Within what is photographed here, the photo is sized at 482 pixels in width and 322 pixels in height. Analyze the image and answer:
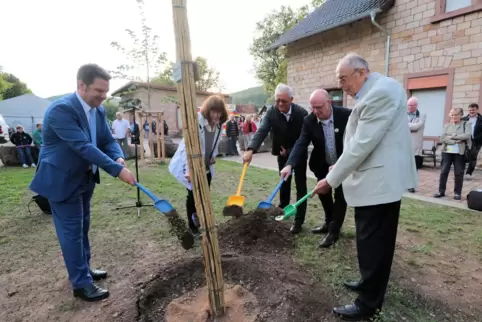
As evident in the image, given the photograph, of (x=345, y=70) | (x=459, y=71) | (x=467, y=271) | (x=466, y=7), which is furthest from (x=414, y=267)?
(x=466, y=7)

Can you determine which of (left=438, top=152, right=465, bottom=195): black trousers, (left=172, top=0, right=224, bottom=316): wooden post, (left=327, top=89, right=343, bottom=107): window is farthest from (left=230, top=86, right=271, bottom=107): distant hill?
(left=172, top=0, right=224, bottom=316): wooden post

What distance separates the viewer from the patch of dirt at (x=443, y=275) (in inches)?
94.8

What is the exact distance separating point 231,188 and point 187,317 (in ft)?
13.8

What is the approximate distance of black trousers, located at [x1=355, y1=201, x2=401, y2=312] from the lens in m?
1.97

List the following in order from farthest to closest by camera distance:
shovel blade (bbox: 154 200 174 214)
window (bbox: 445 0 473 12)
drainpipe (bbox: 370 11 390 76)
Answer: drainpipe (bbox: 370 11 390 76) → window (bbox: 445 0 473 12) → shovel blade (bbox: 154 200 174 214)

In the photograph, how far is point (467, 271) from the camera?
9.28ft

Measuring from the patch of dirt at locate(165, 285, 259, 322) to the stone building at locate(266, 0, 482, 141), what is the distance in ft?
27.6

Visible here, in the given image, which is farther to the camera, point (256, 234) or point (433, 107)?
point (433, 107)

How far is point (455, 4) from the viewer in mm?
7879

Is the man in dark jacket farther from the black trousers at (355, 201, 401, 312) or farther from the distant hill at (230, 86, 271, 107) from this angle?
the distant hill at (230, 86, 271, 107)

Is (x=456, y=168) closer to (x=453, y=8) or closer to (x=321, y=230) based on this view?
(x=321, y=230)

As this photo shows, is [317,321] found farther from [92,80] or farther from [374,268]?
[92,80]

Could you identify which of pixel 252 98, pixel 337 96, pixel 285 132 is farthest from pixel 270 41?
pixel 252 98

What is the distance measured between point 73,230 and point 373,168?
7.44ft
